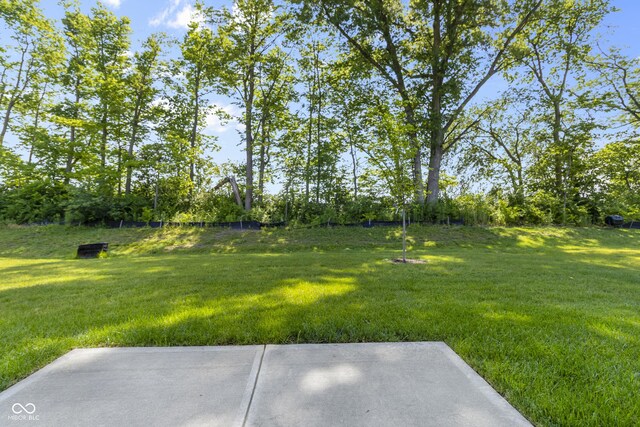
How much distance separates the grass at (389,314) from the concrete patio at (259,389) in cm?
19

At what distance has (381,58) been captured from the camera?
12688 mm

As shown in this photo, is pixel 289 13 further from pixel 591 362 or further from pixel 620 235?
pixel 620 235

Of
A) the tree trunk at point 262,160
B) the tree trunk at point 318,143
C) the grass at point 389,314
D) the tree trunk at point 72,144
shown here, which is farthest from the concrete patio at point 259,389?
the tree trunk at point 72,144

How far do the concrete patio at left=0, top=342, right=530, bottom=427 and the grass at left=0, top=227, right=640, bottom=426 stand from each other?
7.4 inches

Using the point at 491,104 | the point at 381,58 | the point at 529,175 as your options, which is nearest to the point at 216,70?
the point at 381,58

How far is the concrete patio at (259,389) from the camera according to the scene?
131 centimetres

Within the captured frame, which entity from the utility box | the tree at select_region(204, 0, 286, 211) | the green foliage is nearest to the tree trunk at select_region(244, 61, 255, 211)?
the tree at select_region(204, 0, 286, 211)

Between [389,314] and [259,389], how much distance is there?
1.51 m

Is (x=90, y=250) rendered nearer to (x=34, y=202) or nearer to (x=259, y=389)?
(x=34, y=202)

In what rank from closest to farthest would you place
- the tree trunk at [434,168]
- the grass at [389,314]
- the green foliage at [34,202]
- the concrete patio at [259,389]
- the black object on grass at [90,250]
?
the concrete patio at [259,389], the grass at [389,314], the black object on grass at [90,250], the tree trunk at [434,168], the green foliage at [34,202]

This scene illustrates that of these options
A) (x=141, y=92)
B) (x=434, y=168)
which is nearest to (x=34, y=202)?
(x=141, y=92)

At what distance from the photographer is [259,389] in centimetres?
155

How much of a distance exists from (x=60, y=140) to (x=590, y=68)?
27.3 meters

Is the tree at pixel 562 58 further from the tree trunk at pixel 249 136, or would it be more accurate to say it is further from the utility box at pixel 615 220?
the tree trunk at pixel 249 136
